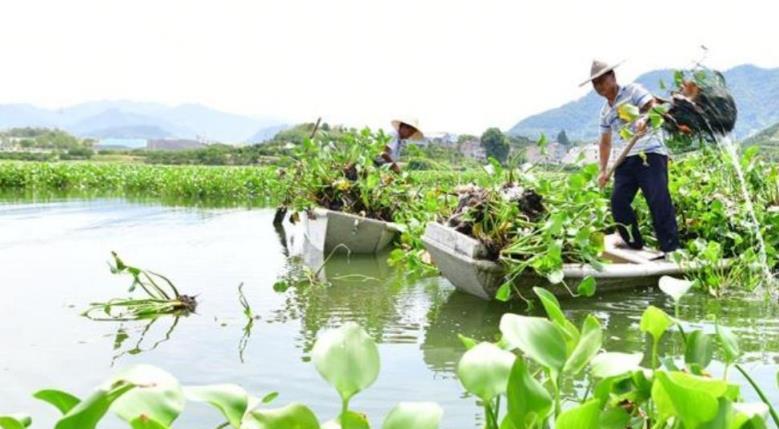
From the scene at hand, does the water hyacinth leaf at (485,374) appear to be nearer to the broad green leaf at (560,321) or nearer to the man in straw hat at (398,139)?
the broad green leaf at (560,321)

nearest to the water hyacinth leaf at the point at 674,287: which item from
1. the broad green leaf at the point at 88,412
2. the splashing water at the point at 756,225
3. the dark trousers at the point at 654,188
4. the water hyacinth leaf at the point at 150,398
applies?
the water hyacinth leaf at the point at 150,398

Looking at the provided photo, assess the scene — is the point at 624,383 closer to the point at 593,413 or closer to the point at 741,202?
the point at 593,413

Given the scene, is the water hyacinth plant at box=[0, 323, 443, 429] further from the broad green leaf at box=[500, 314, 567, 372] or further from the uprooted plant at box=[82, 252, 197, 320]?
the uprooted plant at box=[82, 252, 197, 320]

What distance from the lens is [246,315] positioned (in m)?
4.23

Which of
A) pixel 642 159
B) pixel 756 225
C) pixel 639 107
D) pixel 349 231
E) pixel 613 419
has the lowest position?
pixel 349 231

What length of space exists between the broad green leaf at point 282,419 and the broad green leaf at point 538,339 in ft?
1.01

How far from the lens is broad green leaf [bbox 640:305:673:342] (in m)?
1.34

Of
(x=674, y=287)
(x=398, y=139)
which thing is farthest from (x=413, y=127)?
(x=674, y=287)

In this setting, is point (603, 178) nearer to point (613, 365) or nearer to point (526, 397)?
point (613, 365)

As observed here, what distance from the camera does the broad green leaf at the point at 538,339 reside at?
3.87ft

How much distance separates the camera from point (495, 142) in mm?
7066

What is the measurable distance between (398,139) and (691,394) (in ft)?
21.4

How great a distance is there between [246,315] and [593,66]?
2.70 metres

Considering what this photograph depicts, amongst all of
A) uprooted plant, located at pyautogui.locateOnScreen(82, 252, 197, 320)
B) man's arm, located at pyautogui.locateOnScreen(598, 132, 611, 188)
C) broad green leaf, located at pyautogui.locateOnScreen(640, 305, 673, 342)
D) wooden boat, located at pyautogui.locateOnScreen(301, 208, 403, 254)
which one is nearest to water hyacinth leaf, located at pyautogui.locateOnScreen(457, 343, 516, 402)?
broad green leaf, located at pyautogui.locateOnScreen(640, 305, 673, 342)
